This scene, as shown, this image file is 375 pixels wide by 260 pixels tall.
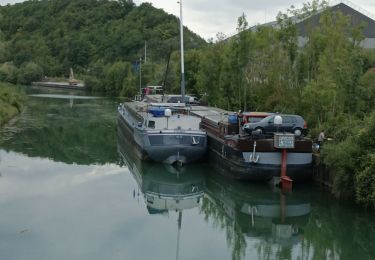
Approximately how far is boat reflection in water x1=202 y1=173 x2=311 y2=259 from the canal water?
0.04 meters

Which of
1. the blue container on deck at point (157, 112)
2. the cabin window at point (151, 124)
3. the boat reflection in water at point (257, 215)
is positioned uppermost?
the blue container on deck at point (157, 112)

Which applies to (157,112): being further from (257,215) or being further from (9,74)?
(9,74)

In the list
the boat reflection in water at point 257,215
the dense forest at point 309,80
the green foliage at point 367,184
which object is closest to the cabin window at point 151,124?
the boat reflection in water at point 257,215

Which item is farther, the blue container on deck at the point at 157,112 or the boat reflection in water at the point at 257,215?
the blue container on deck at the point at 157,112

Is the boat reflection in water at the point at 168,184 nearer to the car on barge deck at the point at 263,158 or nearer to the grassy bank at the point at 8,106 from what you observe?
the car on barge deck at the point at 263,158

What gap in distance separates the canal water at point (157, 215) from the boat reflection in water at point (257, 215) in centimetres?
4

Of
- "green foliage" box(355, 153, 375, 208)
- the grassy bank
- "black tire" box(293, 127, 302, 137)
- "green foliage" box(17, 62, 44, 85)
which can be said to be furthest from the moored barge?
"green foliage" box(17, 62, 44, 85)

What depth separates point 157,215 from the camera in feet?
70.0

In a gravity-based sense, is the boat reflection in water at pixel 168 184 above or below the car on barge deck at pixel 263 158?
below

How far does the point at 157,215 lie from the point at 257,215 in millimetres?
3747

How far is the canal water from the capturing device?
17.2 meters

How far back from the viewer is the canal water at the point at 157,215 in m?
A: 17.2

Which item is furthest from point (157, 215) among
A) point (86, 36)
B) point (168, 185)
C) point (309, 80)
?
point (86, 36)

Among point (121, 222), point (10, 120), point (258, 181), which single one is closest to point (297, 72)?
point (258, 181)
